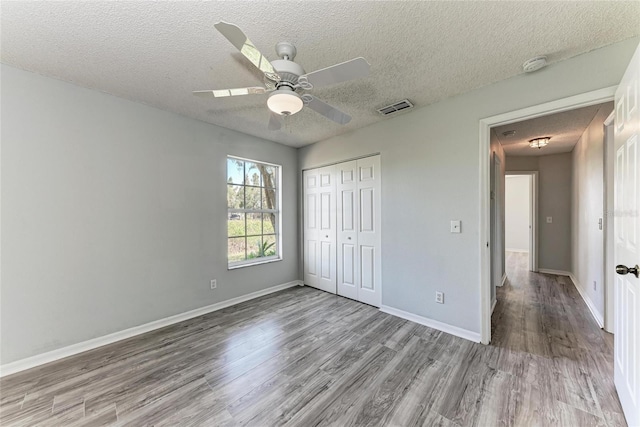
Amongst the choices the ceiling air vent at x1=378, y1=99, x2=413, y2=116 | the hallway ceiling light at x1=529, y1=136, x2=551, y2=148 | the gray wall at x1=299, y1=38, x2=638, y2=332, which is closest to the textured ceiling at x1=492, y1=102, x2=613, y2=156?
the hallway ceiling light at x1=529, y1=136, x2=551, y2=148

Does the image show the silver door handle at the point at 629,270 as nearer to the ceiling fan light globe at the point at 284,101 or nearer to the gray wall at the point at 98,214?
the ceiling fan light globe at the point at 284,101

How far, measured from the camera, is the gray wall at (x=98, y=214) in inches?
78.2

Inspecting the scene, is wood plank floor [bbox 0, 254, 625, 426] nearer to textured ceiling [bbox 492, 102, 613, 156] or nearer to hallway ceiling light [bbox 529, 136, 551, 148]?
textured ceiling [bbox 492, 102, 613, 156]

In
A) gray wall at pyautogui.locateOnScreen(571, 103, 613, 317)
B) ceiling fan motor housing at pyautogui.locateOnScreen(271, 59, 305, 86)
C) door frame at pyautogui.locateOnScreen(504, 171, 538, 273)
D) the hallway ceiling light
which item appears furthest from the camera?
door frame at pyautogui.locateOnScreen(504, 171, 538, 273)

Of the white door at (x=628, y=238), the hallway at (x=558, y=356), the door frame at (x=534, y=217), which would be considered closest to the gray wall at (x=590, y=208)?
the hallway at (x=558, y=356)

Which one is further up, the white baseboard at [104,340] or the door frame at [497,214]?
the door frame at [497,214]

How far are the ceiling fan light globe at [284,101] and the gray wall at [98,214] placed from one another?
188 cm

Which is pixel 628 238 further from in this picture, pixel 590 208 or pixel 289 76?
pixel 590 208

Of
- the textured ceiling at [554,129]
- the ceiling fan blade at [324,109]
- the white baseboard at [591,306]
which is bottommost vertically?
the white baseboard at [591,306]

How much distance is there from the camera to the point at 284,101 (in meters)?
1.56

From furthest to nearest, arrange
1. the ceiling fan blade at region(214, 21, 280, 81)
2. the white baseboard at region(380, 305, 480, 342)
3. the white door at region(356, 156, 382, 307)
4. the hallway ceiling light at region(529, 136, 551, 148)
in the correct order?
1. the hallway ceiling light at region(529, 136, 551, 148)
2. the white door at region(356, 156, 382, 307)
3. the white baseboard at region(380, 305, 480, 342)
4. the ceiling fan blade at region(214, 21, 280, 81)

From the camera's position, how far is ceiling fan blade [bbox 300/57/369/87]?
4.50 feet

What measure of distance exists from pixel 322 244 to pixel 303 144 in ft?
5.60

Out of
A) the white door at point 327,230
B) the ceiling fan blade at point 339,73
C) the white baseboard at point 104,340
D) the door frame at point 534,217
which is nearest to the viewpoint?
the ceiling fan blade at point 339,73
